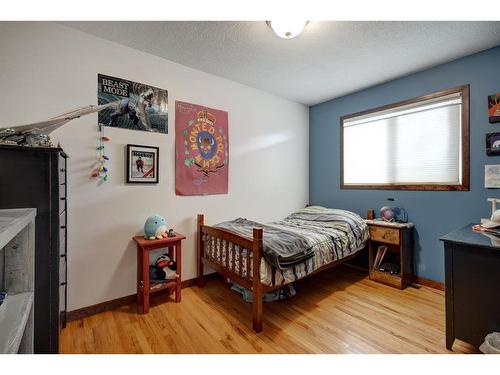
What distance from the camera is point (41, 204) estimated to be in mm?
1137

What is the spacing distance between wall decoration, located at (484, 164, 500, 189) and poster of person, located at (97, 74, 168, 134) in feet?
10.7

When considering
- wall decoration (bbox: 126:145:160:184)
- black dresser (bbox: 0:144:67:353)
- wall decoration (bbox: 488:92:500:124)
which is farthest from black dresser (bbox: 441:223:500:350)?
wall decoration (bbox: 126:145:160:184)

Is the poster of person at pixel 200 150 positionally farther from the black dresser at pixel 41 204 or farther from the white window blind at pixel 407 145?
→ the white window blind at pixel 407 145

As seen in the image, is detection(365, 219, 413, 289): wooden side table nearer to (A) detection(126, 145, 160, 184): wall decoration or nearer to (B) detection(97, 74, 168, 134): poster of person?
(A) detection(126, 145, 160, 184): wall decoration

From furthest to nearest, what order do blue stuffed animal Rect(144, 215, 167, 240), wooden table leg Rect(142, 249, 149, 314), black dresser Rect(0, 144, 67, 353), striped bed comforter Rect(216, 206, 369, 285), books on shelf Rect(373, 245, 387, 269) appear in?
books on shelf Rect(373, 245, 387, 269), blue stuffed animal Rect(144, 215, 167, 240), wooden table leg Rect(142, 249, 149, 314), striped bed comforter Rect(216, 206, 369, 285), black dresser Rect(0, 144, 67, 353)

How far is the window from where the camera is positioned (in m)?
2.41

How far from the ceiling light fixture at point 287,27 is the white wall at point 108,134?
35.2 inches

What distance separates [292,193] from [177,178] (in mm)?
1919

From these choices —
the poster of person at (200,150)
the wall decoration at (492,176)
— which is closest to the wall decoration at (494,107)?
the wall decoration at (492,176)

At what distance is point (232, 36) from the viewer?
1.99 meters

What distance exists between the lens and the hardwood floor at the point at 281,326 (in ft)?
5.23

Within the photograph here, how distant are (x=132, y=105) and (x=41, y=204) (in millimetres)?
1381

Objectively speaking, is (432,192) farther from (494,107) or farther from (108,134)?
(108,134)

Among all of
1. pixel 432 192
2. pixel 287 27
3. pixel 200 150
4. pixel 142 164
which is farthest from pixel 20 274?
pixel 432 192
